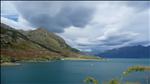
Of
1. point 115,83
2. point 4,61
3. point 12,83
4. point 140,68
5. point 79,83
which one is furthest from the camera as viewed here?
point 4,61

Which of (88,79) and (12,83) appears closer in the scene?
(88,79)

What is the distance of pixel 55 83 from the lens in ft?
277

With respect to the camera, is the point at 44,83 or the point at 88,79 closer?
the point at 88,79

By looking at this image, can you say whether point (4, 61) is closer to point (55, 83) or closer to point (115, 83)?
point (55, 83)

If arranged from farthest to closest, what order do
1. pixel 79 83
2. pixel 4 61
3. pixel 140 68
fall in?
pixel 4 61
pixel 79 83
pixel 140 68

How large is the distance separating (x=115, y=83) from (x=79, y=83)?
64410 mm

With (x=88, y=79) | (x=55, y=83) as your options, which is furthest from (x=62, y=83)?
(x=88, y=79)

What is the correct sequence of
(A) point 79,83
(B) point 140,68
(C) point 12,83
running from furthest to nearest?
(C) point 12,83 < (A) point 79,83 < (B) point 140,68

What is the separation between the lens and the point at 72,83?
A: 261 ft

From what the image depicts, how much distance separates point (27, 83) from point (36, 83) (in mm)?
2721

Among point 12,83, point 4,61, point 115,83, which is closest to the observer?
point 115,83

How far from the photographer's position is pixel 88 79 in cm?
1464

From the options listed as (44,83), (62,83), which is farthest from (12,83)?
(62,83)

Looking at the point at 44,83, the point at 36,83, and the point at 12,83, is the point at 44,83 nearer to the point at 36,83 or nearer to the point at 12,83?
the point at 36,83
